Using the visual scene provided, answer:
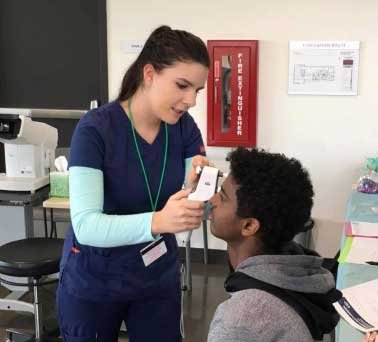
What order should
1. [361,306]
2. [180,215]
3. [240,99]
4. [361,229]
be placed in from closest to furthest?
[180,215], [361,306], [361,229], [240,99]

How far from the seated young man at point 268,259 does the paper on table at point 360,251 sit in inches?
28.2

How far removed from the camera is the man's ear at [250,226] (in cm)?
115

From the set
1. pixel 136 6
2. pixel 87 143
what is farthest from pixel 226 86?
pixel 87 143

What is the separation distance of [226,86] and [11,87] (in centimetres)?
169

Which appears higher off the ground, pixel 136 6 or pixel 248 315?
pixel 136 6

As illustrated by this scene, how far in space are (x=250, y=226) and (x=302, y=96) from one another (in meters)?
2.48

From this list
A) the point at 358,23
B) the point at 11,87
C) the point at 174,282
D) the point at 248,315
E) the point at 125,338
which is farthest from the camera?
the point at 11,87

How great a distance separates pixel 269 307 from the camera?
991 millimetres

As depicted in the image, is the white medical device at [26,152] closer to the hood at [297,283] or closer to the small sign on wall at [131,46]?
the small sign on wall at [131,46]

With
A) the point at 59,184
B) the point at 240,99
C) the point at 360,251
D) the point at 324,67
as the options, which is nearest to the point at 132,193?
the point at 360,251

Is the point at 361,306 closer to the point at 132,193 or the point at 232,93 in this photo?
the point at 132,193

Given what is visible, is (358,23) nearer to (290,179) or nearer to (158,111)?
(158,111)

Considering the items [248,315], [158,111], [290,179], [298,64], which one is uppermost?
[298,64]

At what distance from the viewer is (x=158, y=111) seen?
1.43 m
